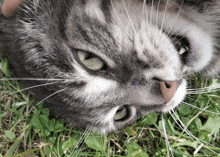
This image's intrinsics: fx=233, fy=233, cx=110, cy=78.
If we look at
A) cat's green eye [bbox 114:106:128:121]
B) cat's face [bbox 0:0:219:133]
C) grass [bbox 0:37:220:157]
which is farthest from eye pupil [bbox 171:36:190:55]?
grass [bbox 0:37:220:157]

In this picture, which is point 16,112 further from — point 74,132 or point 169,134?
point 169,134

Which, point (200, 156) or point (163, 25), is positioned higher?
point (163, 25)

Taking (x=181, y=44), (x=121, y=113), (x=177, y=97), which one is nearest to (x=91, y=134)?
(x=121, y=113)

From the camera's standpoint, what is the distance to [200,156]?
2537mm

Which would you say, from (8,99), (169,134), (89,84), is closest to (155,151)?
(169,134)

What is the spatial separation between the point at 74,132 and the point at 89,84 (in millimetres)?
1075

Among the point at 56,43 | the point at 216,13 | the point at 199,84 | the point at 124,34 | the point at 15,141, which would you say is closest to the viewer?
the point at 124,34

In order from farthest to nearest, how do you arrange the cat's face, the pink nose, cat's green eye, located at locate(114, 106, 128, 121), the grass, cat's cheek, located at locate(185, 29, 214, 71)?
1. the grass
2. cat's green eye, located at locate(114, 106, 128, 121)
3. cat's cheek, located at locate(185, 29, 214, 71)
4. the pink nose
5. the cat's face

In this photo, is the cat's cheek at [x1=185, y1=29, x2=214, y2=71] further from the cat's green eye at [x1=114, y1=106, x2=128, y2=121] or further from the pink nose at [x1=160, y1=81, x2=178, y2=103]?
the cat's green eye at [x1=114, y1=106, x2=128, y2=121]

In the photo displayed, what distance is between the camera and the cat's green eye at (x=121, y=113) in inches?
79.7

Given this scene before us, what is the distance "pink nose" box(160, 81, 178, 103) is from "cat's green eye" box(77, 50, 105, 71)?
1.51ft

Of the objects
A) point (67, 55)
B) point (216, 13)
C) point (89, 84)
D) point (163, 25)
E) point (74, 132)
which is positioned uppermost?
point (216, 13)

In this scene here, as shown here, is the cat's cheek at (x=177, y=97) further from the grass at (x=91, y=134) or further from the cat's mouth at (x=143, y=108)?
the grass at (x=91, y=134)

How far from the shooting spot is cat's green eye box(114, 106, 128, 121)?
203 centimetres
